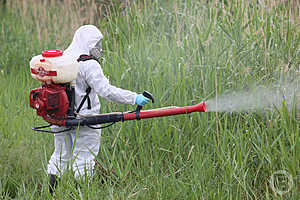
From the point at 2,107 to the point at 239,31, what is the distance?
240cm

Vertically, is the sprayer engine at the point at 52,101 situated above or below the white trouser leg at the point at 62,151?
above

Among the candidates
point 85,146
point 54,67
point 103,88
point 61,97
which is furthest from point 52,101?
point 85,146

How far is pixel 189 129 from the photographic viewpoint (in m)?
3.66

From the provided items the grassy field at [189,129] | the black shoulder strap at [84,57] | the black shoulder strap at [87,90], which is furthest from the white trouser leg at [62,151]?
the black shoulder strap at [84,57]

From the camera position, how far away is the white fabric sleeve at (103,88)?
323 cm

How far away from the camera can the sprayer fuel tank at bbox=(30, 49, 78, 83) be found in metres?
3.04

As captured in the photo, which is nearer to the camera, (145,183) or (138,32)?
(145,183)

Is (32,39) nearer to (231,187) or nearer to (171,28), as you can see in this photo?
(171,28)

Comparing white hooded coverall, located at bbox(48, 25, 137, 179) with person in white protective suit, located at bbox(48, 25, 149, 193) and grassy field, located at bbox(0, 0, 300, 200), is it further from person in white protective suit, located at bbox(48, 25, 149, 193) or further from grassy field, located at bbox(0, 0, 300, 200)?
grassy field, located at bbox(0, 0, 300, 200)

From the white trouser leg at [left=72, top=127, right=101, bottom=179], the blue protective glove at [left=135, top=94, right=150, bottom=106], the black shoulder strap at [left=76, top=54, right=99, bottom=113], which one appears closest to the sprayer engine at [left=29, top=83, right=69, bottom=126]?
the black shoulder strap at [left=76, top=54, right=99, bottom=113]

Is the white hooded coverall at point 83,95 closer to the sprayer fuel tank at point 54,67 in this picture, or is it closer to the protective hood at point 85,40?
the protective hood at point 85,40

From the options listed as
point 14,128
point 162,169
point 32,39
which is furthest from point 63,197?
point 32,39

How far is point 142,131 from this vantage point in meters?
3.78

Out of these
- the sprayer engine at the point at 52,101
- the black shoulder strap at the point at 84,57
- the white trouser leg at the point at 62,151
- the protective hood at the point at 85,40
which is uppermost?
the protective hood at the point at 85,40
